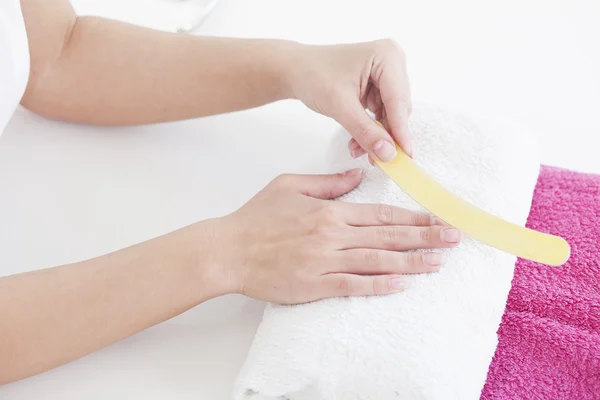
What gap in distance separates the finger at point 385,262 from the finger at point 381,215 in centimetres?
4

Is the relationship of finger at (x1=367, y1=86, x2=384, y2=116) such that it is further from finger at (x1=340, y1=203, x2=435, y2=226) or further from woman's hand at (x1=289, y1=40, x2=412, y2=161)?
finger at (x1=340, y1=203, x2=435, y2=226)

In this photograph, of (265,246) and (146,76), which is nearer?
(265,246)

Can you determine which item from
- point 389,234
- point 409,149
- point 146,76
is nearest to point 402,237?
point 389,234

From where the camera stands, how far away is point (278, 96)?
102cm

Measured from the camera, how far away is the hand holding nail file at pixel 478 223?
76cm

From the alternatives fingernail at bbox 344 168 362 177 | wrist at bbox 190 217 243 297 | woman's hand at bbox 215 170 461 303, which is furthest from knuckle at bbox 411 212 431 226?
wrist at bbox 190 217 243 297

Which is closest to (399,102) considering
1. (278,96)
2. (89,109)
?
(278,96)

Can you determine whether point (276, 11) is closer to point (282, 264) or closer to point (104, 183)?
point (104, 183)

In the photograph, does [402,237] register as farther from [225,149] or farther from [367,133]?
[225,149]

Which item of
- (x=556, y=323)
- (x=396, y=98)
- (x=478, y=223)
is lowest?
(x=556, y=323)

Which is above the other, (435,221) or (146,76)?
(146,76)

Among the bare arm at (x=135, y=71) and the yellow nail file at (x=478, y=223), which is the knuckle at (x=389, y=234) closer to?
the yellow nail file at (x=478, y=223)

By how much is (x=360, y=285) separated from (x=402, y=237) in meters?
0.08

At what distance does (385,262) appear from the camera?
0.78 m
